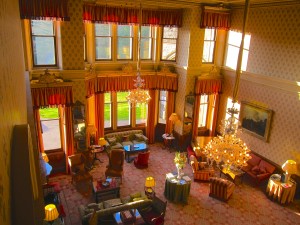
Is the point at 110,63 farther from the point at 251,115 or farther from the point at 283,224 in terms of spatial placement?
the point at 283,224

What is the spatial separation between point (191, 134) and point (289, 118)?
4696 mm

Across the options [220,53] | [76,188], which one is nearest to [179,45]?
[220,53]

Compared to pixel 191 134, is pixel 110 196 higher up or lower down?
lower down

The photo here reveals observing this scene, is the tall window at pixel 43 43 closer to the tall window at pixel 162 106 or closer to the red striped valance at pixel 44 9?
the red striped valance at pixel 44 9

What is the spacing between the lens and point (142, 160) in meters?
11.4

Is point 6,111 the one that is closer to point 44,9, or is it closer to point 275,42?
point 44,9

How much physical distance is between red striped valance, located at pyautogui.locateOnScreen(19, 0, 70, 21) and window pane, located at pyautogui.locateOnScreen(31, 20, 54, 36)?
76cm

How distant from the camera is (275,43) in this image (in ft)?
32.9

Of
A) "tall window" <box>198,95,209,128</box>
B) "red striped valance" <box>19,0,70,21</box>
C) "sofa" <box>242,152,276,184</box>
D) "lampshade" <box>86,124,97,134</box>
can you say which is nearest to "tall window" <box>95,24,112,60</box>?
"red striped valance" <box>19,0,70,21</box>

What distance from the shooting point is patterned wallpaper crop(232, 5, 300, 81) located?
9.32 m

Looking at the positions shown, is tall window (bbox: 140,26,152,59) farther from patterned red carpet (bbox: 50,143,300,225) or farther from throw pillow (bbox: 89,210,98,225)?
throw pillow (bbox: 89,210,98,225)

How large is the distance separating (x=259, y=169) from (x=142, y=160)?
464cm

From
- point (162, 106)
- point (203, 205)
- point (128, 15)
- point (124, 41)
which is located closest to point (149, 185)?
point (203, 205)

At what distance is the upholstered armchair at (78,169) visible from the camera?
10.1 metres
